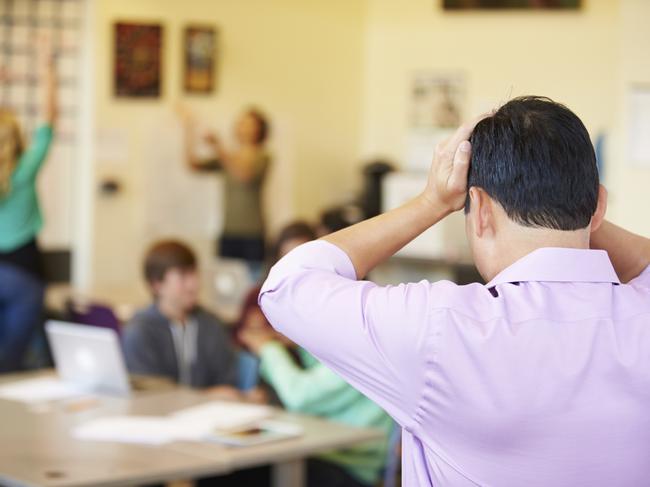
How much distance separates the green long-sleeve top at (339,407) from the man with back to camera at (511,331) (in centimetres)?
264

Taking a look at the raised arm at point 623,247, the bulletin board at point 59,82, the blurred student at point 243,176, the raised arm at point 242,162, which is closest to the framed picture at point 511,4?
the blurred student at point 243,176

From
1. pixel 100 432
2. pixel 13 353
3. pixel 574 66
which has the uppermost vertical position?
pixel 574 66

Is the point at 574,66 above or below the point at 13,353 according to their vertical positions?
above

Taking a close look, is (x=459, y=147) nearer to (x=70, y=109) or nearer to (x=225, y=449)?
(x=225, y=449)

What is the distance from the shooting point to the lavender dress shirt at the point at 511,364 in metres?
1.24

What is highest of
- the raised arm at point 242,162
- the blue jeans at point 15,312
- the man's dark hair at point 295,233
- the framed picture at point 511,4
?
the framed picture at point 511,4

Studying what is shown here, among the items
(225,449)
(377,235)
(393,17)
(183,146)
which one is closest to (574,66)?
(393,17)

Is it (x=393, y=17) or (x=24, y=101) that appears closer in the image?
(x=24, y=101)

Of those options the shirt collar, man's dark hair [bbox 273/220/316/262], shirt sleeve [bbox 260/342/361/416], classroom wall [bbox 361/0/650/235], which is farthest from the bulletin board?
the shirt collar

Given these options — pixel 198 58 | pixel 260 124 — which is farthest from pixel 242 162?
Answer: pixel 198 58

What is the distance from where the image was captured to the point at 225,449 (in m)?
3.45

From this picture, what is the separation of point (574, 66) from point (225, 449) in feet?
18.3

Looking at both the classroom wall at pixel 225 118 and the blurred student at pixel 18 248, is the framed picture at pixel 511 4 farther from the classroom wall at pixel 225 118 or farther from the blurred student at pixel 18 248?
the blurred student at pixel 18 248

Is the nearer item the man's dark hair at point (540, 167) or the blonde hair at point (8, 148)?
the man's dark hair at point (540, 167)
